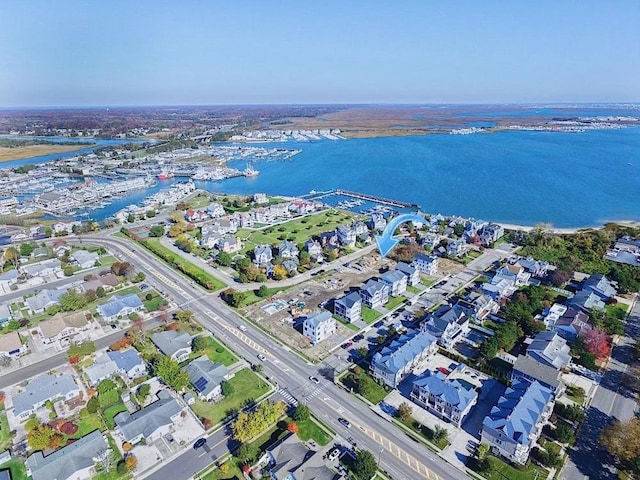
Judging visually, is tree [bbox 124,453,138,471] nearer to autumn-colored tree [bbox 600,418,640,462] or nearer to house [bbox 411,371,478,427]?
house [bbox 411,371,478,427]

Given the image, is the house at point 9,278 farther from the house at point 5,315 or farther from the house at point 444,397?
the house at point 444,397

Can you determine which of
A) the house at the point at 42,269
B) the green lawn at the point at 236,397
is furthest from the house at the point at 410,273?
the house at the point at 42,269

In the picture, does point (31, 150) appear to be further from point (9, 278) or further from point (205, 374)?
point (205, 374)

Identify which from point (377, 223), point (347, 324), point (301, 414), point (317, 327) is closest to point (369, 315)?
point (347, 324)

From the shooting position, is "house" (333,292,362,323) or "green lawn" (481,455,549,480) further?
"house" (333,292,362,323)

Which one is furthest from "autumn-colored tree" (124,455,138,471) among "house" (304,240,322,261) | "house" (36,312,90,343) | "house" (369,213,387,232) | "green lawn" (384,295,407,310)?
"house" (369,213,387,232)

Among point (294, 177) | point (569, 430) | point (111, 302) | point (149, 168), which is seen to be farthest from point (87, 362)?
point (149, 168)

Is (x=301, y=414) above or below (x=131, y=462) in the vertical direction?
above
